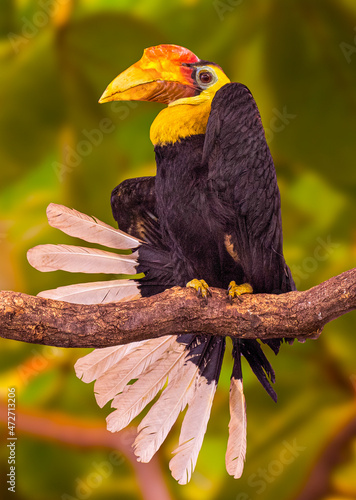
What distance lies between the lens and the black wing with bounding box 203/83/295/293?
4.20ft

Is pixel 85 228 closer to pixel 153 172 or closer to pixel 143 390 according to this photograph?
pixel 143 390

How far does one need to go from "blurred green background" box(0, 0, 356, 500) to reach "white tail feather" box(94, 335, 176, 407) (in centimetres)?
62

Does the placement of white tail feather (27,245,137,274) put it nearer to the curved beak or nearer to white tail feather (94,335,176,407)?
white tail feather (94,335,176,407)

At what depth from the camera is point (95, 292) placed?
4.90ft

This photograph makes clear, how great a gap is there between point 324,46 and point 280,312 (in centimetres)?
124

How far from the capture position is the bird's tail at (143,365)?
1.45 m

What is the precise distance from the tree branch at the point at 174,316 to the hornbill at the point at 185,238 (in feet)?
0.19

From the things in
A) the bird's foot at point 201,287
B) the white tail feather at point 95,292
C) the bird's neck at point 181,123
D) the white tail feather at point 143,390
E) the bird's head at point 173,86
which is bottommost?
the white tail feather at point 143,390

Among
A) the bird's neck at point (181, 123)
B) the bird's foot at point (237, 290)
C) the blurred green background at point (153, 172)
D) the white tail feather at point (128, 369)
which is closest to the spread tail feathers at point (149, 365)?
the white tail feather at point (128, 369)

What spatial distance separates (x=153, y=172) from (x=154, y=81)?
0.68 m

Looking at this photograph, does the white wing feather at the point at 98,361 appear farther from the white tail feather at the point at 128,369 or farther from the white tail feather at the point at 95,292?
the white tail feather at the point at 95,292

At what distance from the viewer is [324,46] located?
2059mm

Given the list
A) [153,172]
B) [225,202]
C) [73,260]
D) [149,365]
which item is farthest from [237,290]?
[153,172]

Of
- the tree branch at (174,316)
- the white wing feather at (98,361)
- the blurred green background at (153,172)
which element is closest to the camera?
the tree branch at (174,316)
